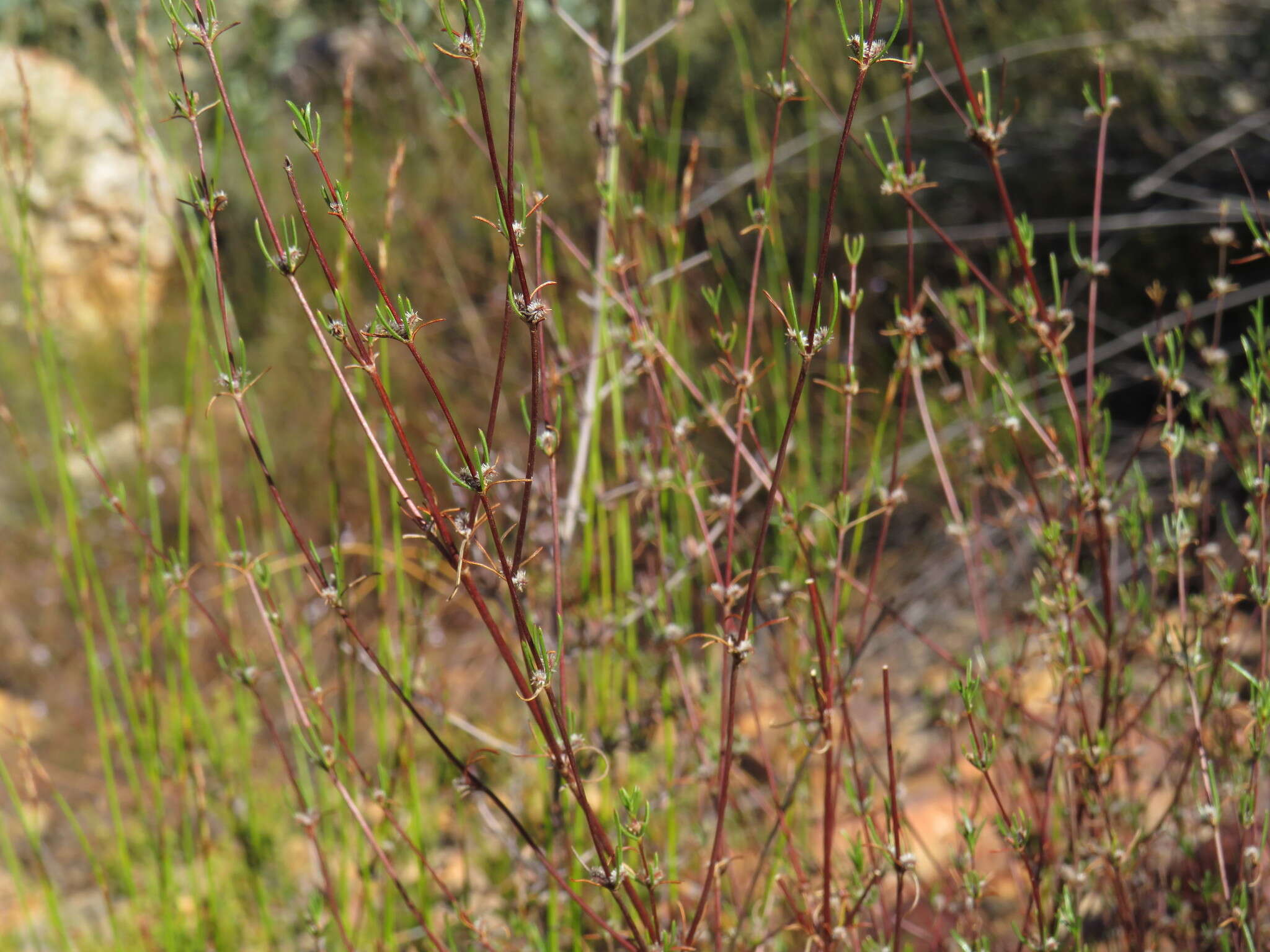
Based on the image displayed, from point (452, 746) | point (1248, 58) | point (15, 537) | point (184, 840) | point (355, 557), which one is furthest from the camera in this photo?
point (15, 537)

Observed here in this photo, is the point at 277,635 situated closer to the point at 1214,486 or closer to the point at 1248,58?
the point at 1214,486

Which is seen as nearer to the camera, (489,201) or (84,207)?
(489,201)

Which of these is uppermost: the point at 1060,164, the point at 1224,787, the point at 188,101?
the point at 1060,164

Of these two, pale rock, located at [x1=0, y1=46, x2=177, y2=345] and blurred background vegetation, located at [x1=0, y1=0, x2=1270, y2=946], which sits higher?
pale rock, located at [x1=0, y1=46, x2=177, y2=345]

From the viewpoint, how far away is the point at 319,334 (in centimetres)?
59

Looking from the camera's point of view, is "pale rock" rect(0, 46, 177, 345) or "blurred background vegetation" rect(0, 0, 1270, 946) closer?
"blurred background vegetation" rect(0, 0, 1270, 946)

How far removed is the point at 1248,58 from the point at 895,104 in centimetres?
78

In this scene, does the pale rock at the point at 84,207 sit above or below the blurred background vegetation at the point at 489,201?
above

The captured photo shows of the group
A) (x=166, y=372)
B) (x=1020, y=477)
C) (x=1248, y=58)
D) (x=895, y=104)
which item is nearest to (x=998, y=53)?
(x=895, y=104)

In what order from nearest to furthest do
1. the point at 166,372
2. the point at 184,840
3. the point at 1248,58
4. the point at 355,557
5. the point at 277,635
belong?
the point at 277,635, the point at 184,840, the point at 1248,58, the point at 355,557, the point at 166,372

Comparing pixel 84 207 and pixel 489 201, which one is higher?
pixel 84 207

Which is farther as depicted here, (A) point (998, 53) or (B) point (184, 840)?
(A) point (998, 53)

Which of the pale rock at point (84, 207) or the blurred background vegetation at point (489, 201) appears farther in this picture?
the pale rock at point (84, 207)

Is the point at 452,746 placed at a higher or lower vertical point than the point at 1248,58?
lower
